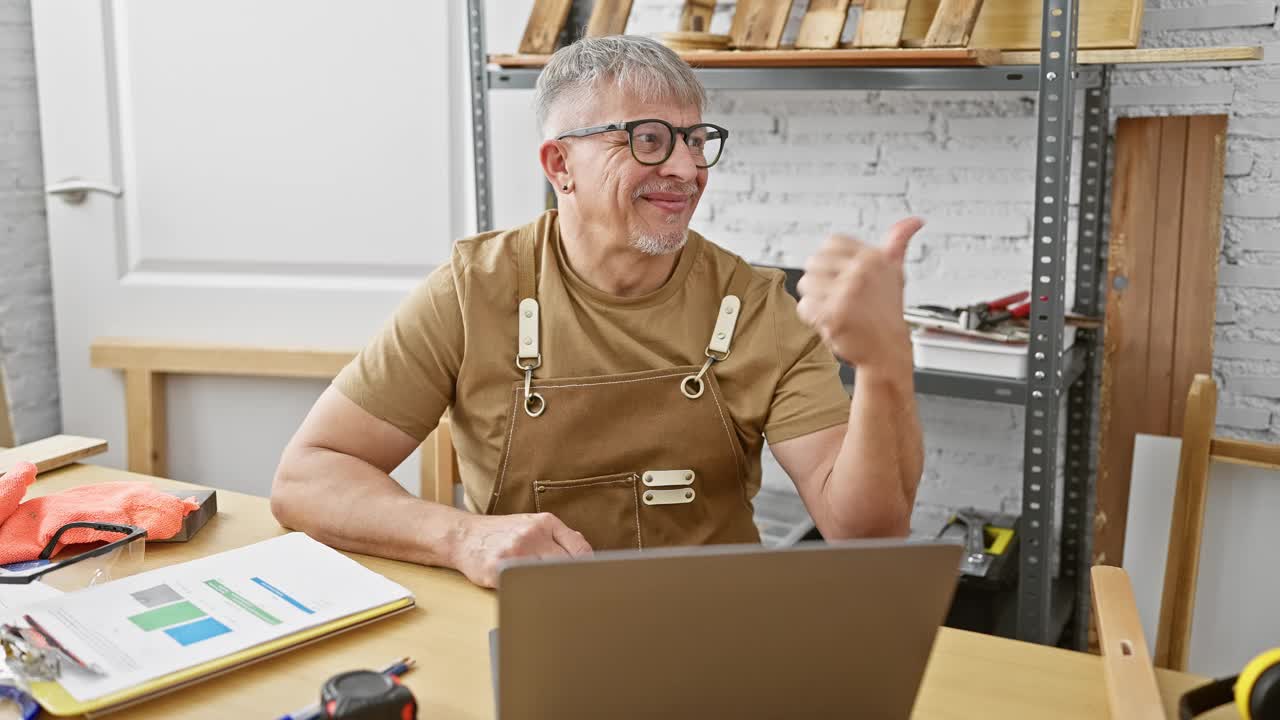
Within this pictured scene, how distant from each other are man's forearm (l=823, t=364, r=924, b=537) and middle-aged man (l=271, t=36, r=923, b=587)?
112 millimetres

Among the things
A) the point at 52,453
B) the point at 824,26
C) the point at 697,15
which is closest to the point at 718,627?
the point at 52,453

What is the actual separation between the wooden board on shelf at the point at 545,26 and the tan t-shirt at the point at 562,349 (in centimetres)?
82

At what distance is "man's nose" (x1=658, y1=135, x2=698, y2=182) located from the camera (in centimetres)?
158

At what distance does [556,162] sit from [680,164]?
20 cm

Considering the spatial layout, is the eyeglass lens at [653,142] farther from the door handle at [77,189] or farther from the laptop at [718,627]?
the door handle at [77,189]

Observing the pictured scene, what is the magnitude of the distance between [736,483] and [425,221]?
1164mm

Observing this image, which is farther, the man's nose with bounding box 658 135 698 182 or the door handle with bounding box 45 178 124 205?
the door handle with bounding box 45 178 124 205

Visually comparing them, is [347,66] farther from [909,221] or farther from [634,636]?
[634,636]

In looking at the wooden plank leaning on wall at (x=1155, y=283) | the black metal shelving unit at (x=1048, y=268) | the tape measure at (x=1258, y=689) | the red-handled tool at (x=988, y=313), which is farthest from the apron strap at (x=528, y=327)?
the wooden plank leaning on wall at (x=1155, y=283)

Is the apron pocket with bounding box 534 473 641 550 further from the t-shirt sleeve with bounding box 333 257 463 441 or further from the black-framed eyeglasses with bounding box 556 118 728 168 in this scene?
the black-framed eyeglasses with bounding box 556 118 728 168

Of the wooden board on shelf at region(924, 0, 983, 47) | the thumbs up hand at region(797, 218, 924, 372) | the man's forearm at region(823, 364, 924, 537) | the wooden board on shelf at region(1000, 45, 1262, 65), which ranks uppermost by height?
the wooden board on shelf at region(924, 0, 983, 47)

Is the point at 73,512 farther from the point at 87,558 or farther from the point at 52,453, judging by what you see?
the point at 52,453

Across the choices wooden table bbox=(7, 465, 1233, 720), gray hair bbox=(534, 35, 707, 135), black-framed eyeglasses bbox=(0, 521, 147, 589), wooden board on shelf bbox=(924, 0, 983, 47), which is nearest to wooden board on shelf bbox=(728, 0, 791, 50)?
wooden board on shelf bbox=(924, 0, 983, 47)

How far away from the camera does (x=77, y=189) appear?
268 cm
